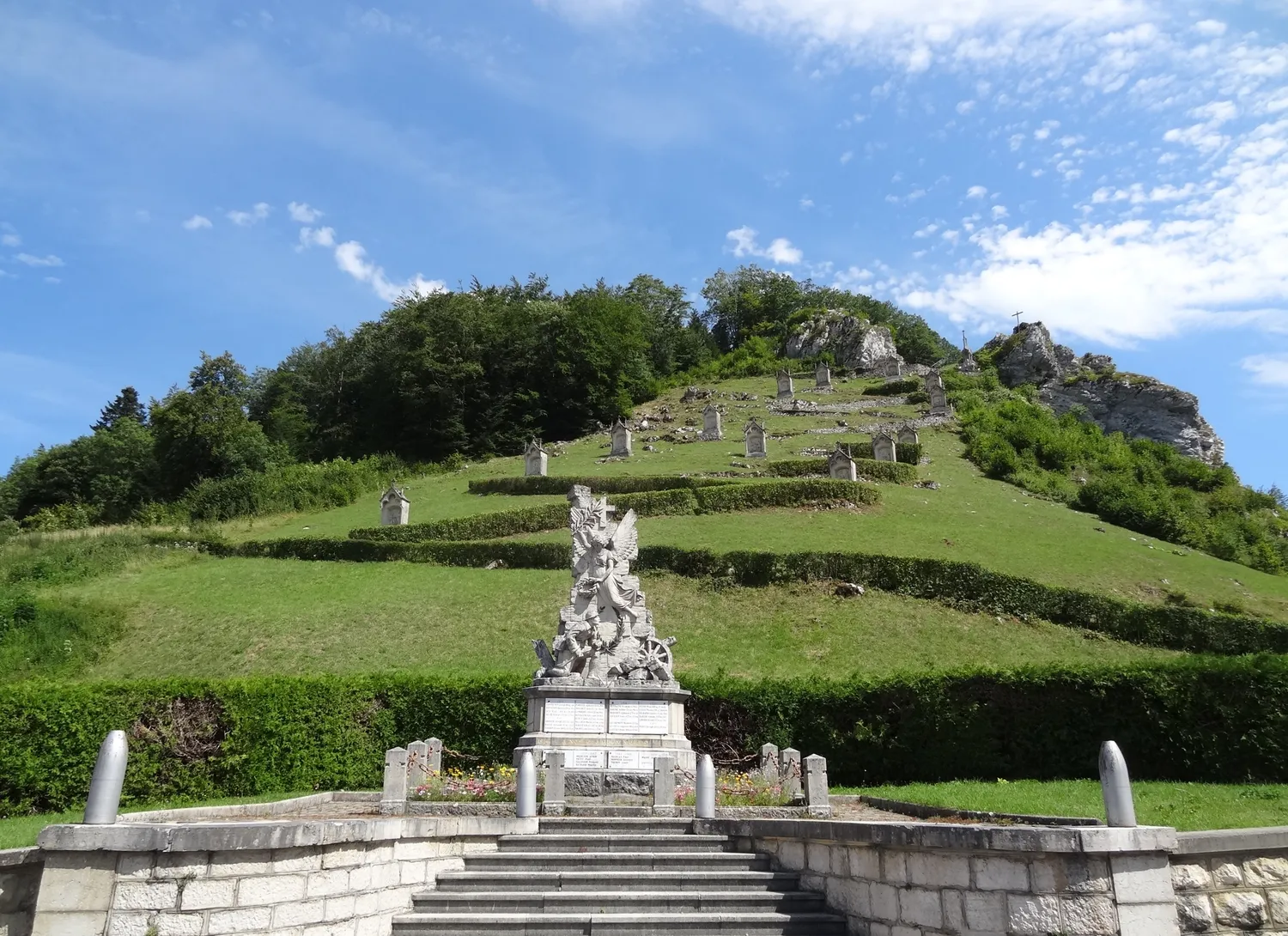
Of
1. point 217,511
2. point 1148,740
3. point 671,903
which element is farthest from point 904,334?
point 671,903

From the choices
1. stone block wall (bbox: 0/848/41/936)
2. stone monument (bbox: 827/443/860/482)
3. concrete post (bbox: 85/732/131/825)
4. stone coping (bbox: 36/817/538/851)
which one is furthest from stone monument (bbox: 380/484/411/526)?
stone block wall (bbox: 0/848/41/936)

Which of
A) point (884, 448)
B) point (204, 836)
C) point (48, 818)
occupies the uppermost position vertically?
point (884, 448)

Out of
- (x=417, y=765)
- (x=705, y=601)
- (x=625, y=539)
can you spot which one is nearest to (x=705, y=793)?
(x=625, y=539)

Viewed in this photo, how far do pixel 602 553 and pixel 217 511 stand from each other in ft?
128

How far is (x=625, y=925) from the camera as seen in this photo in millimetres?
8094

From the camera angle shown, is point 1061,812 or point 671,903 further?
point 1061,812

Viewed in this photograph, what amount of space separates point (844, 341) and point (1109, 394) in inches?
990

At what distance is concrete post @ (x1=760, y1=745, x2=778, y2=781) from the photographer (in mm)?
15938

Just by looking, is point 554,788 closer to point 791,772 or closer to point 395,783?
point 395,783

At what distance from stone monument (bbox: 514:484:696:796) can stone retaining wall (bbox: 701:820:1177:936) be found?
24.5 ft

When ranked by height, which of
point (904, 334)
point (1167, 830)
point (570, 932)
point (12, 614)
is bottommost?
point (570, 932)

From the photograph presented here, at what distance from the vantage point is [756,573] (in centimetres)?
2902

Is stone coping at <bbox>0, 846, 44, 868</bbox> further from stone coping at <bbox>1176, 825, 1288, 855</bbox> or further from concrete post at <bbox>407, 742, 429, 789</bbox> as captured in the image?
stone coping at <bbox>1176, 825, 1288, 855</bbox>

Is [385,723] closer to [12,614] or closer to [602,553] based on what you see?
[602,553]
